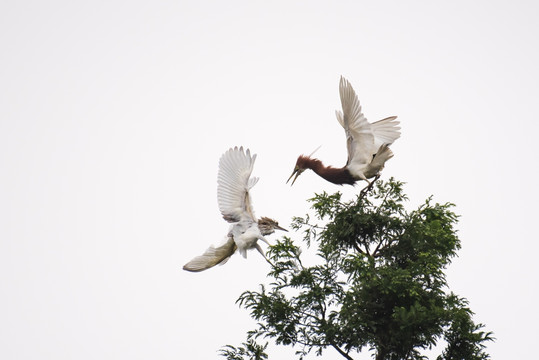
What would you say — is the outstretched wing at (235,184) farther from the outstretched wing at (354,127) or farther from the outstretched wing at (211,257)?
the outstretched wing at (354,127)

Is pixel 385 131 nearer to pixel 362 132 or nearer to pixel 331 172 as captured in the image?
pixel 362 132

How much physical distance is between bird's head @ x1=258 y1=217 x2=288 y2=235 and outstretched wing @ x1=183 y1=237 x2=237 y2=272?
25.8 inches

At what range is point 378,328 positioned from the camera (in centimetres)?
1248

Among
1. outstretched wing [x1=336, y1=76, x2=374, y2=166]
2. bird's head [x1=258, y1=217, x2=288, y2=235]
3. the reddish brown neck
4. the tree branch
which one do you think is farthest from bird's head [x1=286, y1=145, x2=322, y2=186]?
the tree branch

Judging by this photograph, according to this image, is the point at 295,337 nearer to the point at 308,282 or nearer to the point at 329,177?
the point at 308,282

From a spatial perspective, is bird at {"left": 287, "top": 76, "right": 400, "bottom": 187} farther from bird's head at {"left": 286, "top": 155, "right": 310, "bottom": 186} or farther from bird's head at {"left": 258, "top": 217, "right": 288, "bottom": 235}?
bird's head at {"left": 258, "top": 217, "right": 288, "bottom": 235}

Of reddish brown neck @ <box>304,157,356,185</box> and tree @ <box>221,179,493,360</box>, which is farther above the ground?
reddish brown neck @ <box>304,157,356,185</box>

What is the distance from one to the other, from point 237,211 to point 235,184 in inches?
20.3

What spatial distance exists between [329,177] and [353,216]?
2.21 m

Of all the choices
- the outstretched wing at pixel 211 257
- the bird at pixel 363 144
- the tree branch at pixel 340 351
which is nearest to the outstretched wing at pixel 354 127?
the bird at pixel 363 144

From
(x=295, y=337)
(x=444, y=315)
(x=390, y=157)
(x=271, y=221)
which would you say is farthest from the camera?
(x=390, y=157)

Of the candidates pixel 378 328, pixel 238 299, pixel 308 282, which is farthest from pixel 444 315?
pixel 238 299

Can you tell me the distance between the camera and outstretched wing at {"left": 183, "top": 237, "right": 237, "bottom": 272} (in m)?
13.7

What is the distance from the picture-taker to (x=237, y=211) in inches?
528
